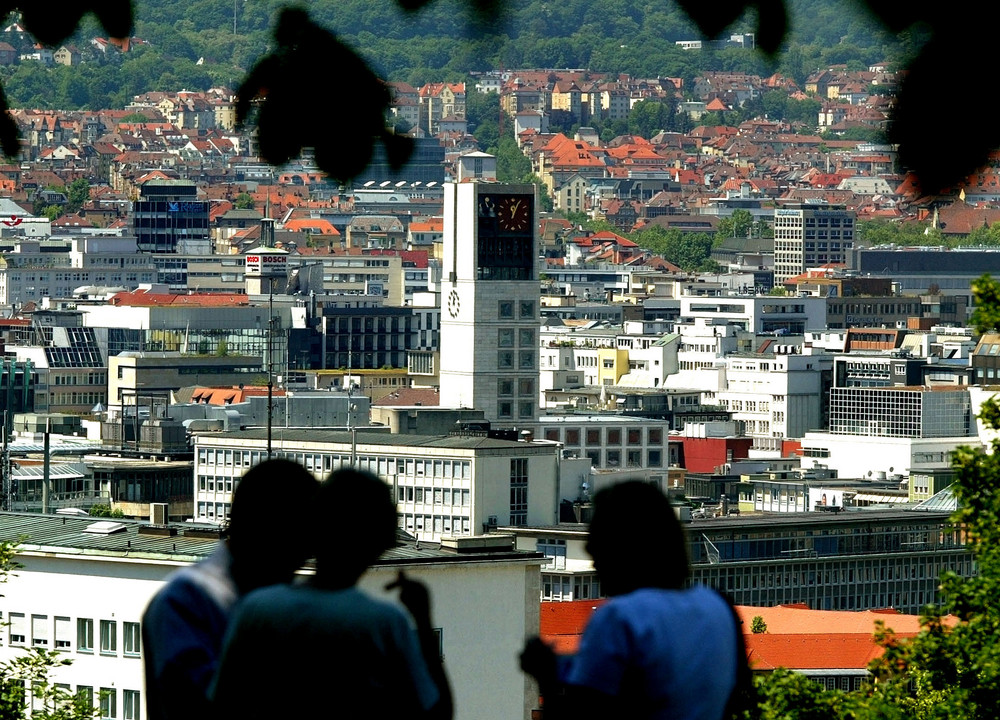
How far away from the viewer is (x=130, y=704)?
56.0ft

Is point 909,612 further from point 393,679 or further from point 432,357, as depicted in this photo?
point 393,679

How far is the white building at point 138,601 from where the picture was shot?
667 inches

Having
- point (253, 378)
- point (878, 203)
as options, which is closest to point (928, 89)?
point (253, 378)

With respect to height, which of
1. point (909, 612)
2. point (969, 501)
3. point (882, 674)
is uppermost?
point (969, 501)

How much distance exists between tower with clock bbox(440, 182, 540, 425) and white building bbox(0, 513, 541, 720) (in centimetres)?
2733

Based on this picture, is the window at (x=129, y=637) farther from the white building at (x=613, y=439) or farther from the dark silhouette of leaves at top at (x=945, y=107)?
the white building at (x=613, y=439)

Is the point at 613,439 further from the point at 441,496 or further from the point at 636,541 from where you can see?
the point at 636,541

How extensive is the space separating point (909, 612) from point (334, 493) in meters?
35.4

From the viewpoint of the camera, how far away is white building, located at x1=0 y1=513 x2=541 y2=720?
16953 mm

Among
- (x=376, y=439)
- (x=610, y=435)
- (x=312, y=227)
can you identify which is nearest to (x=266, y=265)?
(x=312, y=227)

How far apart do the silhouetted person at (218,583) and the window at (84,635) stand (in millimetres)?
13247

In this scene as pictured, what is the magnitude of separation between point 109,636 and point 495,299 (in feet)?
99.1

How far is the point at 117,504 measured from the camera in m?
38.5

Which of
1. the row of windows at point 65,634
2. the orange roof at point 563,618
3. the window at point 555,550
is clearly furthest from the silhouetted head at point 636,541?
the window at point 555,550
